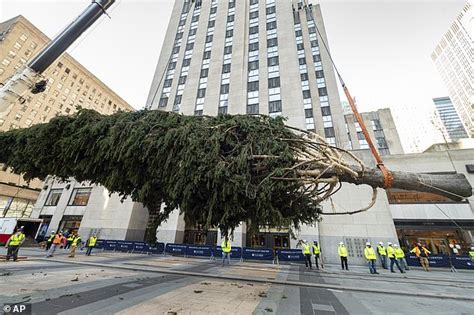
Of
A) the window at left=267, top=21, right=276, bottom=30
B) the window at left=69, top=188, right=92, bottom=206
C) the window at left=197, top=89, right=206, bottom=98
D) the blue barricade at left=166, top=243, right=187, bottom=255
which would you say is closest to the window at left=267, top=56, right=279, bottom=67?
the window at left=267, top=21, right=276, bottom=30

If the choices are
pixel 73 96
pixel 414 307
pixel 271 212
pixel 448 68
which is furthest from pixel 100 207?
pixel 448 68

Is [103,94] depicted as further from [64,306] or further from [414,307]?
[414,307]

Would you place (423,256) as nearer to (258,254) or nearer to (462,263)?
(462,263)

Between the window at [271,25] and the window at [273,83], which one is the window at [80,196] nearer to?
the window at [273,83]

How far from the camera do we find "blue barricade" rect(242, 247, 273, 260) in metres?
17.4

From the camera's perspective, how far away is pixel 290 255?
17109 mm

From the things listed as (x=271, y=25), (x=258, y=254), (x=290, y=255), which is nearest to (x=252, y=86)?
(x=271, y=25)

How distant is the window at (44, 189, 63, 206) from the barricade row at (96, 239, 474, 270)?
608 inches

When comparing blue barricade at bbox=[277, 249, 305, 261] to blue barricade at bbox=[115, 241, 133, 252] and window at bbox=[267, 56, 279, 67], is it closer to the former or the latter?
blue barricade at bbox=[115, 241, 133, 252]

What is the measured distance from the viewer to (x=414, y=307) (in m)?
5.86

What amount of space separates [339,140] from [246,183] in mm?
28761

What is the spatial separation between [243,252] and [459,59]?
4773 inches

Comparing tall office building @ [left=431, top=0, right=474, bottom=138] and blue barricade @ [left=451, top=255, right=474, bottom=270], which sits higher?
tall office building @ [left=431, top=0, right=474, bottom=138]

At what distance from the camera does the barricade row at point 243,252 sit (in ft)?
52.6
